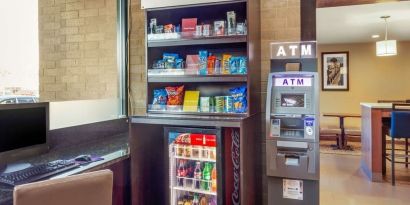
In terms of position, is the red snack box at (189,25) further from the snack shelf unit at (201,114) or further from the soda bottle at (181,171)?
the soda bottle at (181,171)

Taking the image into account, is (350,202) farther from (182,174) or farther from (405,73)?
(405,73)

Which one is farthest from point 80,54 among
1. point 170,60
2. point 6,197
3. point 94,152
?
point 6,197

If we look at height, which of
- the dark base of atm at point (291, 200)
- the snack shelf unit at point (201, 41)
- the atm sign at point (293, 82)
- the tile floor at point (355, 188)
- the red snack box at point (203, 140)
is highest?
the snack shelf unit at point (201, 41)

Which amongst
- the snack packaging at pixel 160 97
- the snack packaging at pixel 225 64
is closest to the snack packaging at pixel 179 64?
the snack packaging at pixel 160 97

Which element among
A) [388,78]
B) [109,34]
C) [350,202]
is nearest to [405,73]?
[388,78]

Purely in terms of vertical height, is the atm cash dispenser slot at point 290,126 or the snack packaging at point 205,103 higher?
the snack packaging at point 205,103

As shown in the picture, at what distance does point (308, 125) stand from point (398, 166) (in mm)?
3923

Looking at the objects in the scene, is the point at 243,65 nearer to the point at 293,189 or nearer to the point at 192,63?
the point at 192,63

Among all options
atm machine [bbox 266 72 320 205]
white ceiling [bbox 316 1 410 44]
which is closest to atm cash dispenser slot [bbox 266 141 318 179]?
atm machine [bbox 266 72 320 205]

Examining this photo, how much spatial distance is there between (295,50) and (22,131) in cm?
221

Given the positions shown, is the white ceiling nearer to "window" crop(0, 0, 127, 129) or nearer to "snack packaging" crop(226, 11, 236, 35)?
"snack packaging" crop(226, 11, 236, 35)

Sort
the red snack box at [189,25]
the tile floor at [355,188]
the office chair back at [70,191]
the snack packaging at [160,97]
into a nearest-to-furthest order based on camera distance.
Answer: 1. the office chair back at [70,191]
2. the red snack box at [189,25]
3. the snack packaging at [160,97]
4. the tile floor at [355,188]

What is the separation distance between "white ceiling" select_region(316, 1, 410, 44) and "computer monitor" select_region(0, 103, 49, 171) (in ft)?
15.0

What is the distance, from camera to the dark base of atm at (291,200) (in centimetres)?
266
